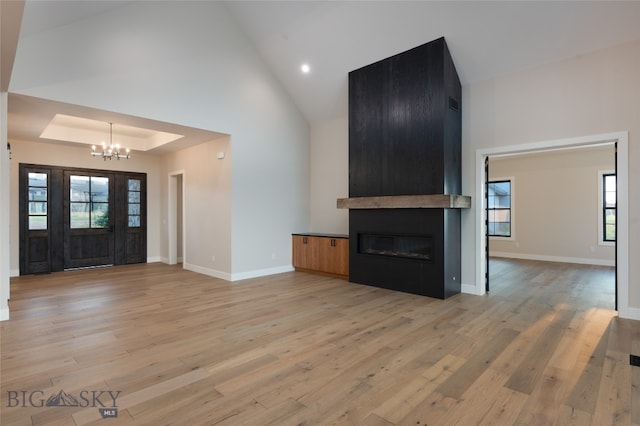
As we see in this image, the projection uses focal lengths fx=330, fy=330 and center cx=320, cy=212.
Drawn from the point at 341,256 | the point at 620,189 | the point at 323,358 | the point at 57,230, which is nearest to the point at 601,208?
the point at 620,189

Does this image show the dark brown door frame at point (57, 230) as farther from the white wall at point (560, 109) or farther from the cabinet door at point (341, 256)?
the white wall at point (560, 109)

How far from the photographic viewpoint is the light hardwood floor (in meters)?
2.08

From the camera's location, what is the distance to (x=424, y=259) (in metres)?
4.95

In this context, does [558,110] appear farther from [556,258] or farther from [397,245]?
[556,258]

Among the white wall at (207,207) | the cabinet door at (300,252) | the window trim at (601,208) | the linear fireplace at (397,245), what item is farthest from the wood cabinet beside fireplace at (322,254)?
the window trim at (601,208)

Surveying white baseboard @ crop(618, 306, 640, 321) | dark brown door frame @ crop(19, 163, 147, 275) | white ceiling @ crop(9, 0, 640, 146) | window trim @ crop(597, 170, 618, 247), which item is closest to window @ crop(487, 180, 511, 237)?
window trim @ crop(597, 170, 618, 247)

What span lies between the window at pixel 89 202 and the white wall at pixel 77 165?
354 millimetres

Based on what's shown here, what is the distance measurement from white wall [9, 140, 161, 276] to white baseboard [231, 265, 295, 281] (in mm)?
3825

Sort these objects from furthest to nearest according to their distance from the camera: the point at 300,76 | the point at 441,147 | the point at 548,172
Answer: the point at 548,172
the point at 300,76
the point at 441,147

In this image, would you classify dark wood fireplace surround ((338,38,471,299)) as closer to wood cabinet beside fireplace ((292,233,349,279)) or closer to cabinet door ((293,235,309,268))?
wood cabinet beside fireplace ((292,233,349,279))

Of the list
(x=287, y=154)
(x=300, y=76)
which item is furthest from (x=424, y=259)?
(x=300, y=76)

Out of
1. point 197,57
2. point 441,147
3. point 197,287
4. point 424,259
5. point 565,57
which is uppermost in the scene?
point 197,57

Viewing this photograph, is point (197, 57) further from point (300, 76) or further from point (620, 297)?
point (620, 297)

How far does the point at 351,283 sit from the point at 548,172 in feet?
21.0
